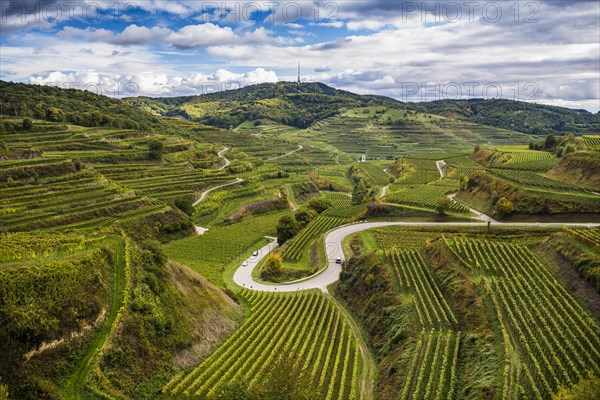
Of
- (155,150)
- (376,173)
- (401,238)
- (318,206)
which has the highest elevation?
(155,150)

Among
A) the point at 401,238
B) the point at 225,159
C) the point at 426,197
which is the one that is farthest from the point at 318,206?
the point at 225,159

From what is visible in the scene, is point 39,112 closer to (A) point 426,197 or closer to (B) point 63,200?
(B) point 63,200

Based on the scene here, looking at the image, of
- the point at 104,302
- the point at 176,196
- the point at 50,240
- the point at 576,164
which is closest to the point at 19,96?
the point at 176,196

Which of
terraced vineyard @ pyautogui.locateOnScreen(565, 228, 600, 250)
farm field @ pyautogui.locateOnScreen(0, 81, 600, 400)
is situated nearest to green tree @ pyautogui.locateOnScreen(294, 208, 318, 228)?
farm field @ pyautogui.locateOnScreen(0, 81, 600, 400)

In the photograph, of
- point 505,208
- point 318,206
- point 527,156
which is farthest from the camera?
point 527,156

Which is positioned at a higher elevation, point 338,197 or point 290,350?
point 290,350

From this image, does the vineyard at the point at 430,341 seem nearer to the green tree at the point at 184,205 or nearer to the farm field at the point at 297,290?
the farm field at the point at 297,290

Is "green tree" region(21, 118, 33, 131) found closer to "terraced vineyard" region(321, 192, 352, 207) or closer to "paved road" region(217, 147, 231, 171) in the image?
"paved road" region(217, 147, 231, 171)
